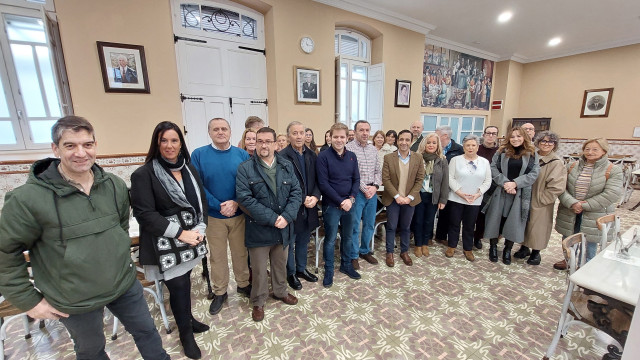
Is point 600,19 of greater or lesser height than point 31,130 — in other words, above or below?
above

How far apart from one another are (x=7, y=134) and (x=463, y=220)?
5.93 meters

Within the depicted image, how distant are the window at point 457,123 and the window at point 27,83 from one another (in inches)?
306

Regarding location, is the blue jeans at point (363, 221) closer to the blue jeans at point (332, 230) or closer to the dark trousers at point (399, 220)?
the blue jeans at point (332, 230)

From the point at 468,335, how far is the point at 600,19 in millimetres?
8279

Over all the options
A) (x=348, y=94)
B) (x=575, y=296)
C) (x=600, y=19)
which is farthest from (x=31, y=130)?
(x=600, y=19)

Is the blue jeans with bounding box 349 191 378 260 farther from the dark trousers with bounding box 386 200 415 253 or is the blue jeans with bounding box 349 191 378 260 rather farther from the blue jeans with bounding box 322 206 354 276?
the dark trousers with bounding box 386 200 415 253

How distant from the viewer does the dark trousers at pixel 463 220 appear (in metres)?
2.94

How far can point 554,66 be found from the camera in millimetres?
8531

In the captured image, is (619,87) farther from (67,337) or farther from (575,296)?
(67,337)

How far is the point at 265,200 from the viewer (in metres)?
1.99

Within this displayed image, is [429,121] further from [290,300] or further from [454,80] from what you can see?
[290,300]

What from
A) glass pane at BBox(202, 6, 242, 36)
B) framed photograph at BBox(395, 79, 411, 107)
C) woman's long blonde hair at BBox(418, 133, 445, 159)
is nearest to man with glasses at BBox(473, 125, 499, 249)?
woman's long blonde hair at BBox(418, 133, 445, 159)

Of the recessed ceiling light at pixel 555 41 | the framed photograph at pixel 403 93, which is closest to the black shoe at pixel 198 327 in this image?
the framed photograph at pixel 403 93

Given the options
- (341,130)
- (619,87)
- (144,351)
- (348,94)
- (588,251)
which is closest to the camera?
(144,351)
